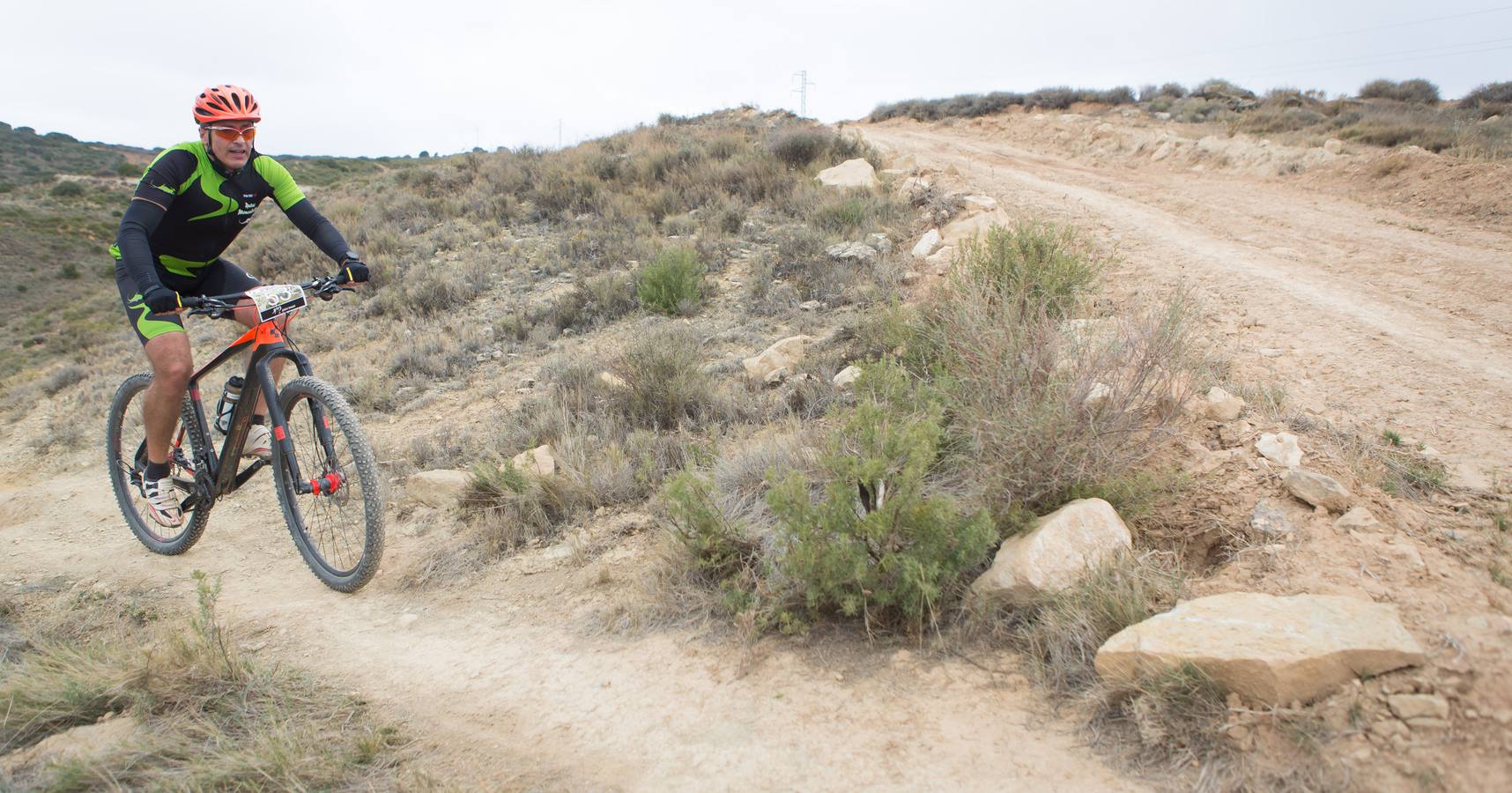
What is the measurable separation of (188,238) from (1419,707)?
5.41 meters

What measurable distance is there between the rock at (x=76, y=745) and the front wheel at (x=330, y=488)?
4.01 feet

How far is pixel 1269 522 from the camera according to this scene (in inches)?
121

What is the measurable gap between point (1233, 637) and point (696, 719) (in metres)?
1.70

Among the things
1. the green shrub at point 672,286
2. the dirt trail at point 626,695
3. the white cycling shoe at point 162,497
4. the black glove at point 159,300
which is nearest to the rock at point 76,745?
the dirt trail at point 626,695

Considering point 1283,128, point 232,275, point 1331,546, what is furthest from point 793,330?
point 1283,128

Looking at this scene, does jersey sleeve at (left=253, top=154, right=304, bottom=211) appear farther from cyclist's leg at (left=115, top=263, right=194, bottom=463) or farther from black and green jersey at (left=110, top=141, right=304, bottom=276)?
cyclist's leg at (left=115, top=263, right=194, bottom=463)

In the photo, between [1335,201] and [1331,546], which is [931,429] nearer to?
[1331,546]

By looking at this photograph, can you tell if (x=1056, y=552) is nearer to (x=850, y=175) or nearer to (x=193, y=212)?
(x=193, y=212)

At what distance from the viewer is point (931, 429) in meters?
3.03

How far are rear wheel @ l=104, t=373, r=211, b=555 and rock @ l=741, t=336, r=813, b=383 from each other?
352cm

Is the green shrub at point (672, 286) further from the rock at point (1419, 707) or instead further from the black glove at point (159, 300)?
the rock at point (1419, 707)

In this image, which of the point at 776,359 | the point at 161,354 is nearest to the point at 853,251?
the point at 776,359

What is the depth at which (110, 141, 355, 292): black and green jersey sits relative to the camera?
3594 millimetres

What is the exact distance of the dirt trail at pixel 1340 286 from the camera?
405 cm
